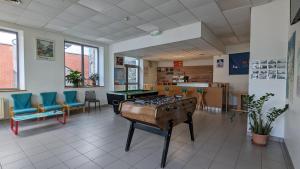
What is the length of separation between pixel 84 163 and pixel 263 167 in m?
2.85

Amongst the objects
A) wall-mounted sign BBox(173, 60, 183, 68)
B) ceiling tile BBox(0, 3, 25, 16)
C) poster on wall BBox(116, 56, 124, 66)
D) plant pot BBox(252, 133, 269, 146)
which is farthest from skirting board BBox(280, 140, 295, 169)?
wall-mounted sign BBox(173, 60, 183, 68)

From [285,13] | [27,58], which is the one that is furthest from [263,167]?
[27,58]

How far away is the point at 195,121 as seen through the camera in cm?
487

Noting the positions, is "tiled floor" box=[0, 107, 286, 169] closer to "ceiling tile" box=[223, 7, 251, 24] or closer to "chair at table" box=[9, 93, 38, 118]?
"chair at table" box=[9, 93, 38, 118]

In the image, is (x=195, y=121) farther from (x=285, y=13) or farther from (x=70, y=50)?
(x=70, y=50)

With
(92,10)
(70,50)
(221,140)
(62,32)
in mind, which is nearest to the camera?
(221,140)

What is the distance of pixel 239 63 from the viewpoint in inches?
274

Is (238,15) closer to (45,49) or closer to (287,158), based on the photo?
(287,158)

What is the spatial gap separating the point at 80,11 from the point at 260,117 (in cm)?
504

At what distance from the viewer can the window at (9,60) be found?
4.91m

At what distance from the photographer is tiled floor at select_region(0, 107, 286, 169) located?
242cm

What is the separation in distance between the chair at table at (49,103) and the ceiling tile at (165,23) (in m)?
4.31

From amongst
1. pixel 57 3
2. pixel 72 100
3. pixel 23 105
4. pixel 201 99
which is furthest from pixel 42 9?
pixel 201 99

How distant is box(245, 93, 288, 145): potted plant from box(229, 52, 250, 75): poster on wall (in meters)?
3.92
